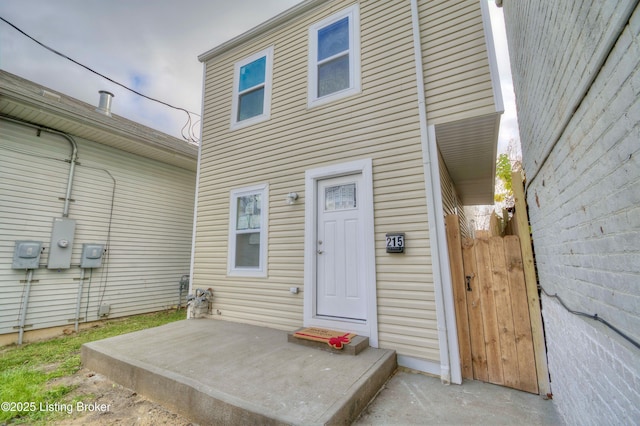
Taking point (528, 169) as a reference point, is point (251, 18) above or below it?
above

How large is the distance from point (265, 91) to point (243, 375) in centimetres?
444

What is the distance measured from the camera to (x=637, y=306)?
0.98 metres

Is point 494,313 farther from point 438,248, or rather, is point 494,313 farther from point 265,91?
point 265,91

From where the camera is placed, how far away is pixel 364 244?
3500 mm

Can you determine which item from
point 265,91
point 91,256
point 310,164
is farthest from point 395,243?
point 91,256

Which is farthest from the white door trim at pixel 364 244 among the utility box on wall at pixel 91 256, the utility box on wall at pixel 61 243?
the utility box on wall at pixel 61 243

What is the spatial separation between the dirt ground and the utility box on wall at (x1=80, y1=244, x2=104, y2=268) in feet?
11.0

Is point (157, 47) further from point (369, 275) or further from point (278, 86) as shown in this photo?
point (369, 275)

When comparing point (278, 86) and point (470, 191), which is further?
point (470, 191)

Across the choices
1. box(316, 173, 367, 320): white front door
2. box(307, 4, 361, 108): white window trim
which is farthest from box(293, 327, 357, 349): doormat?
box(307, 4, 361, 108): white window trim

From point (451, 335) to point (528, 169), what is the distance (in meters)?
1.94

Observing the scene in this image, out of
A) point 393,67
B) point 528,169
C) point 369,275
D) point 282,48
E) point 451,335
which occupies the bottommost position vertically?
point 451,335

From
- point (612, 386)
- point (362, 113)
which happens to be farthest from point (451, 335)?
point (362, 113)

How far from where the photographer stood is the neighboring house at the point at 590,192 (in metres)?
0.98
